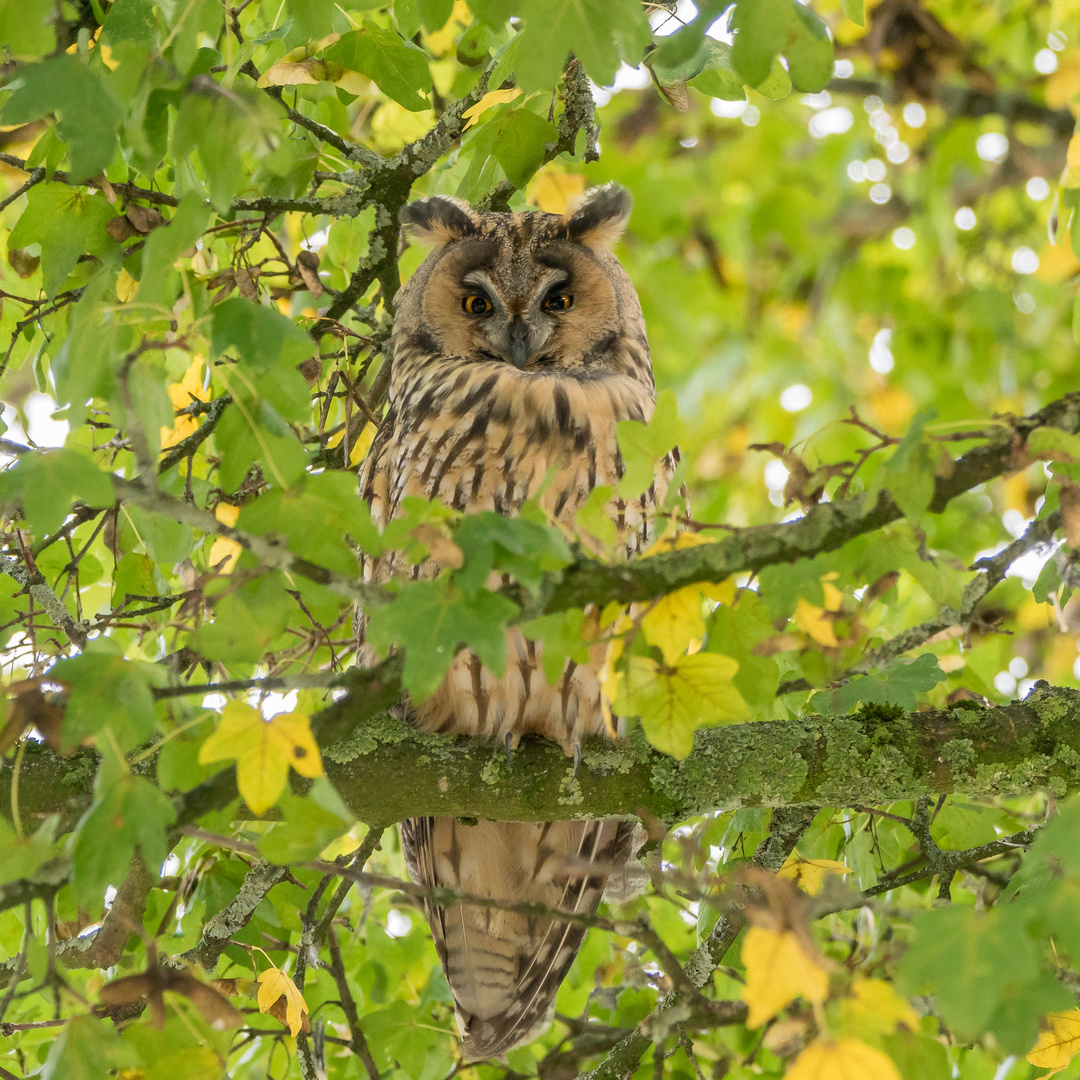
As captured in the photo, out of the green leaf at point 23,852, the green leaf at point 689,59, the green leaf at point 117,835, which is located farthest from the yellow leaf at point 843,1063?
the green leaf at point 689,59

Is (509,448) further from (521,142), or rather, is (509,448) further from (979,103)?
(979,103)

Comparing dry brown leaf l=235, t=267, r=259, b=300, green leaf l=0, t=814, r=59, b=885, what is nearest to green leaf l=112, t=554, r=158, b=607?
dry brown leaf l=235, t=267, r=259, b=300

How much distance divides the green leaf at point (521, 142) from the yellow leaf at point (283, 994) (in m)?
1.48

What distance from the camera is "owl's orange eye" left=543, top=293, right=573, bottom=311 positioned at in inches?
112

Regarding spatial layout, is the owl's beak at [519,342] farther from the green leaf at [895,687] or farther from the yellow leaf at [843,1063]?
the yellow leaf at [843,1063]

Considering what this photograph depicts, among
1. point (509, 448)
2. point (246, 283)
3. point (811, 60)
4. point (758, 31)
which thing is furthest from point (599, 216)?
point (758, 31)

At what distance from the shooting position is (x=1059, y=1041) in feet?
4.50

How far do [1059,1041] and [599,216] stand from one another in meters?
2.19

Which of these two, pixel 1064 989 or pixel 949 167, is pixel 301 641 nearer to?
pixel 1064 989

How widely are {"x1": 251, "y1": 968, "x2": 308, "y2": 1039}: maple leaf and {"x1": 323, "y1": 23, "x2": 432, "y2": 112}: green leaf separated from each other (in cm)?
155

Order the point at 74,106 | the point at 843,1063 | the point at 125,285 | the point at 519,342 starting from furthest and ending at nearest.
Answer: the point at 519,342
the point at 125,285
the point at 74,106
the point at 843,1063

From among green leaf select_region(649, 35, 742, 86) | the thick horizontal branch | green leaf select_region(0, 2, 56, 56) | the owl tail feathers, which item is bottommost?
the owl tail feathers

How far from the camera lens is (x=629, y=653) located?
4.28 feet

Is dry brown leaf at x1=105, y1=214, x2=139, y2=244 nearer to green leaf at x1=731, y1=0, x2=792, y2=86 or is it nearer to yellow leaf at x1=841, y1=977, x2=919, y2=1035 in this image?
green leaf at x1=731, y1=0, x2=792, y2=86
